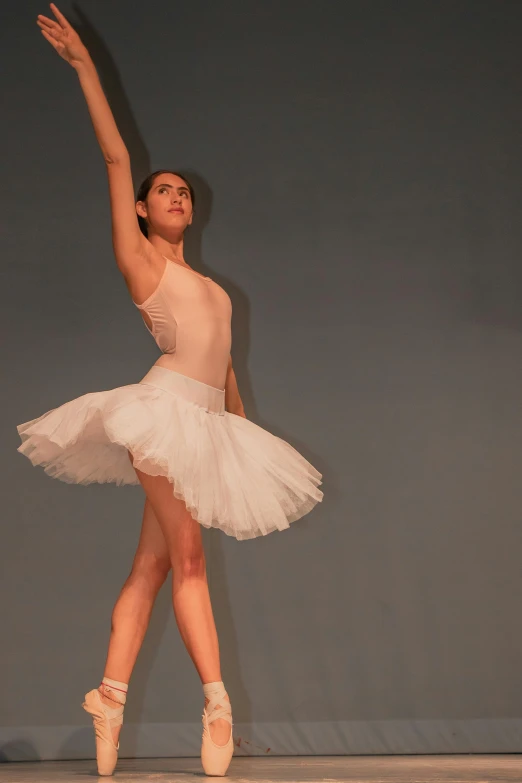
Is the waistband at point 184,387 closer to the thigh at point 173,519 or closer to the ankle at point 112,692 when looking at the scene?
the thigh at point 173,519

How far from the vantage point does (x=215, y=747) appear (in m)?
1.98

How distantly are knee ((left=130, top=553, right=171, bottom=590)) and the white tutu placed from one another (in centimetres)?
26

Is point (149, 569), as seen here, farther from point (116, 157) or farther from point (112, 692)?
point (116, 157)

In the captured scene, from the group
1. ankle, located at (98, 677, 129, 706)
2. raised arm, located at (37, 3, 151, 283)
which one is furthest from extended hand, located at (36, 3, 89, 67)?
ankle, located at (98, 677, 129, 706)

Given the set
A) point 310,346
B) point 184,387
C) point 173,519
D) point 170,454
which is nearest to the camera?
point 170,454

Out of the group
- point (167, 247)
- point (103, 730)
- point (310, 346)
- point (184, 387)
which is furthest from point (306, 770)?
point (167, 247)

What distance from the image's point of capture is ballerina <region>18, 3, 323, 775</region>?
2.00 metres

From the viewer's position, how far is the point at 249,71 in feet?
9.62

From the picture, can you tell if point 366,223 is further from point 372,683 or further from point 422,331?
point 372,683

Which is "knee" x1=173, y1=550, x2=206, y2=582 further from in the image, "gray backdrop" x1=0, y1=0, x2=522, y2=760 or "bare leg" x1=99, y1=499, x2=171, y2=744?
"gray backdrop" x1=0, y1=0, x2=522, y2=760

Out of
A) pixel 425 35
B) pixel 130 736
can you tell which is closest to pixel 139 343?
pixel 130 736

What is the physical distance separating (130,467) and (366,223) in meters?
1.11

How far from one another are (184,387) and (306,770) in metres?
0.95

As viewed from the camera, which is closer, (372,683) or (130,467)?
(130,467)
